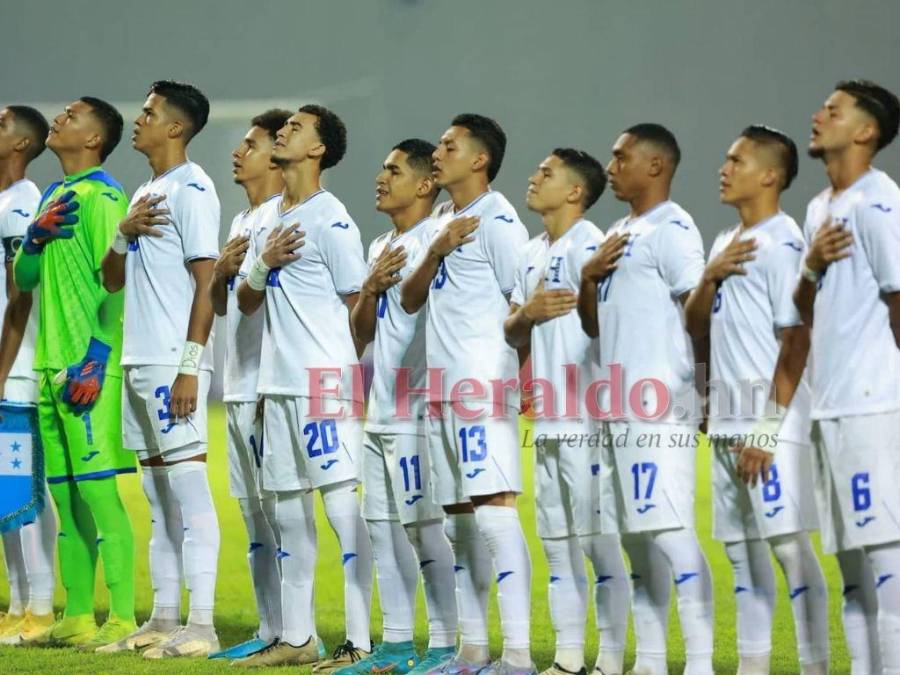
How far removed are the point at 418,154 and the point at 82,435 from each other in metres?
2.02

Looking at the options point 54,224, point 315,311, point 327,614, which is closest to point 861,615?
point 315,311

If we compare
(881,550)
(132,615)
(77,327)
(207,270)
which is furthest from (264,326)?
(881,550)

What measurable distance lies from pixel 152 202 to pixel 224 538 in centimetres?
509

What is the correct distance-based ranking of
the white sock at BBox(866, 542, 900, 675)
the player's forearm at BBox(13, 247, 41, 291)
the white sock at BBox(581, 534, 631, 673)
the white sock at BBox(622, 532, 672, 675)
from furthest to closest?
the player's forearm at BBox(13, 247, 41, 291) < the white sock at BBox(581, 534, 631, 673) < the white sock at BBox(622, 532, 672, 675) < the white sock at BBox(866, 542, 900, 675)

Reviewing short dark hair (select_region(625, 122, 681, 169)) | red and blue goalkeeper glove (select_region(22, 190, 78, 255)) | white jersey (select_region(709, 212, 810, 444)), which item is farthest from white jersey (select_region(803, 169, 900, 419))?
red and blue goalkeeper glove (select_region(22, 190, 78, 255))

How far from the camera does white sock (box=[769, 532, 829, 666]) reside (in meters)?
5.33

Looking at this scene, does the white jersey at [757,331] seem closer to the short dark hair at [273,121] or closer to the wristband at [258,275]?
the wristband at [258,275]

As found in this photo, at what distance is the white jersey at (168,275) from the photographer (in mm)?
7027

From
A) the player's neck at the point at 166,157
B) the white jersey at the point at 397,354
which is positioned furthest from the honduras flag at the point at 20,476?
the white jersey at the point at 397,354

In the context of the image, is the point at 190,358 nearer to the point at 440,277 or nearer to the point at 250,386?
the point at 250,386

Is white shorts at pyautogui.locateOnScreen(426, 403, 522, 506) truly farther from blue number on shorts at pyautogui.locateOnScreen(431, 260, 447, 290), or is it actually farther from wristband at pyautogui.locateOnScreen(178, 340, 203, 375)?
wristband at pyautogui.locateOnScreen(178, 340, 203, 375)

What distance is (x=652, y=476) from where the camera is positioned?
18.2ft

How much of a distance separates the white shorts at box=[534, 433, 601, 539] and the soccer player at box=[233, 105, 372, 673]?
0.88m

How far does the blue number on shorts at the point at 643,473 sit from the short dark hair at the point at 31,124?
3960 millimetres
